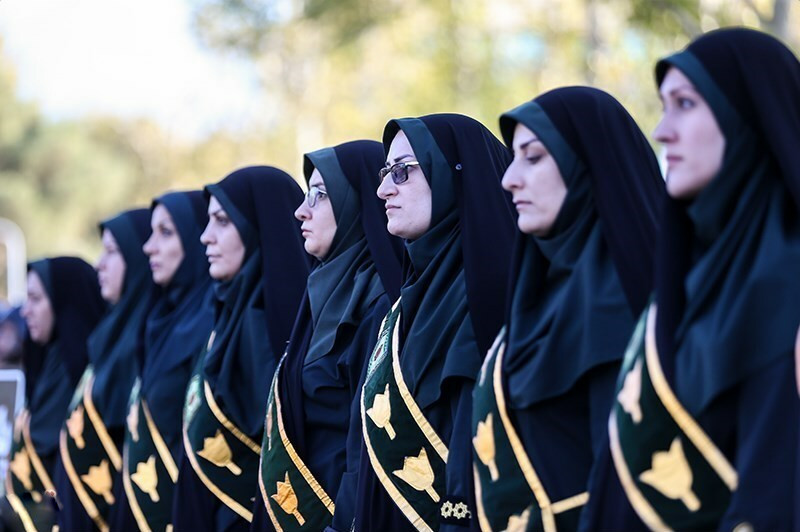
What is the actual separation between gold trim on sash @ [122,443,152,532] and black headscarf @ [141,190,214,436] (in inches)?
13.4

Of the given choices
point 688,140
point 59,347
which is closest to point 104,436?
point 59,347

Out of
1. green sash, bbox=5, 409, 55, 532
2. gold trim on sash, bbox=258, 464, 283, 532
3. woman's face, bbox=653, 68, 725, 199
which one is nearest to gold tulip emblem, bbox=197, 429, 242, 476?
gold trim on sash, bbox=258, 464, 283, 532

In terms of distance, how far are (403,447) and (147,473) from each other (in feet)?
7.50

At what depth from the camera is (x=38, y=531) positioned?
620 cm

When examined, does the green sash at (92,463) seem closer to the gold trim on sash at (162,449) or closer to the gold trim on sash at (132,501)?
the gold trim on sash at (132,501)

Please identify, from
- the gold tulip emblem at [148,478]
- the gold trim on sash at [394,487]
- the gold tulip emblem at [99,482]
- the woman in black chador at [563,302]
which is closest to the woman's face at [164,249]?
the gold tulip emblem at [148,478]

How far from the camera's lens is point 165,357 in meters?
6.29

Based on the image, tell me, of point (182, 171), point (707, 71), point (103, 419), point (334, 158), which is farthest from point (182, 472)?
point (182, 171)

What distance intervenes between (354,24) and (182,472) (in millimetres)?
16114

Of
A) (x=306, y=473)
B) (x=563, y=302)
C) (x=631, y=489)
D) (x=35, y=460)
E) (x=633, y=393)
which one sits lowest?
(x=35, y=460)

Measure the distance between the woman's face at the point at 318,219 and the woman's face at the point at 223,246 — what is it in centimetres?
68

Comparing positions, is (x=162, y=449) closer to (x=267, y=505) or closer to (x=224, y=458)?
(x=224, y=458)

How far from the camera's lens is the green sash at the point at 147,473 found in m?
6.05

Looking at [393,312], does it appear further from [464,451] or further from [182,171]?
[182,171]
